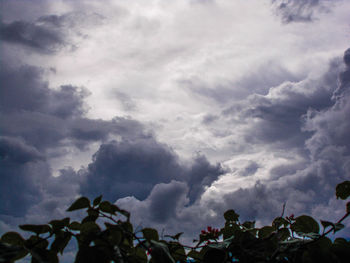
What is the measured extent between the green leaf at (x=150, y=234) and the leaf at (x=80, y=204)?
0.45 m

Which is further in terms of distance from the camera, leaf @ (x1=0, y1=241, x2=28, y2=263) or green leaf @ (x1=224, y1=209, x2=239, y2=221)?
green leaf @ (x1=224, y1=209, x2=239, y2=221)

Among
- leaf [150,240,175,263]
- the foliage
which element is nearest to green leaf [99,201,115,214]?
the foliage

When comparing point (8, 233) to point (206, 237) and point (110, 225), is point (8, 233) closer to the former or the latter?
point (110, 225)

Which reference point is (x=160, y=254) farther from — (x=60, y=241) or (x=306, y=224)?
(x=306, y=224)

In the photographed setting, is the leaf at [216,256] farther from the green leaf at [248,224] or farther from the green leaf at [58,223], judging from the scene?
the green leaf at [248,224]

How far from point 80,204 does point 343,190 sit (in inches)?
87.2

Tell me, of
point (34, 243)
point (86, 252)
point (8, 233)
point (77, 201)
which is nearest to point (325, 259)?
point (86, 252)

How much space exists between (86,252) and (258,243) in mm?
1058

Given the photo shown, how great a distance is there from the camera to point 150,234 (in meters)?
2.00

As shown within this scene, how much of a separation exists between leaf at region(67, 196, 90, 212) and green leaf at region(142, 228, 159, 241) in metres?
0.45

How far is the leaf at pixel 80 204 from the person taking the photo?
2.03 m

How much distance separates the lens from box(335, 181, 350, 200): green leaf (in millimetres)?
2656

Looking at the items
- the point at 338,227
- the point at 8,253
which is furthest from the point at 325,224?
the point at 8,253

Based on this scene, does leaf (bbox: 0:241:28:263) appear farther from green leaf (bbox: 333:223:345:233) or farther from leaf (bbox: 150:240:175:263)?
green leaf (bbox: 333:223:345:233)
